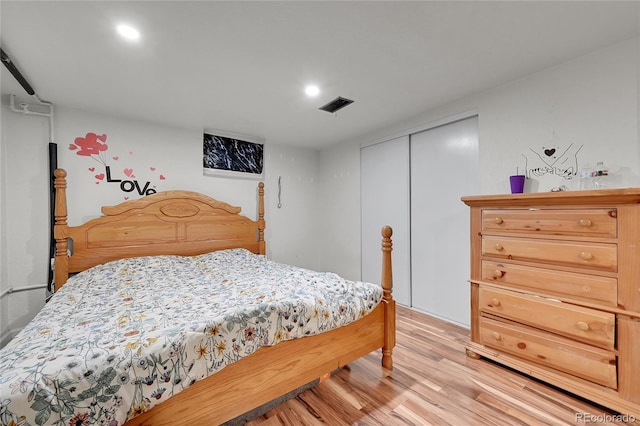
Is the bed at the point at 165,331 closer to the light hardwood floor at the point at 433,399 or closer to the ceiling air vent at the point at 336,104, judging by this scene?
the light hardwood floor at the point at 433,399

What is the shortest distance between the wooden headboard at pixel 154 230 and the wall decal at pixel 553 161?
280 centimetres

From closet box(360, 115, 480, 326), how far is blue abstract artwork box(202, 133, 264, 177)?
59.7 inches

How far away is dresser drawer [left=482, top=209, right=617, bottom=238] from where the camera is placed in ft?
5.12

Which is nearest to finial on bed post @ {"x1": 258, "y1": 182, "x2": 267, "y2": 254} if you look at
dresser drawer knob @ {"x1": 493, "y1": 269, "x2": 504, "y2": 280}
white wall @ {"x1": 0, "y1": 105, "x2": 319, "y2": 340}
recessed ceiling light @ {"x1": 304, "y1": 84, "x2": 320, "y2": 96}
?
white wall @ {"x1": 0, "y1": 105, "x2": 319, "y2": 340}

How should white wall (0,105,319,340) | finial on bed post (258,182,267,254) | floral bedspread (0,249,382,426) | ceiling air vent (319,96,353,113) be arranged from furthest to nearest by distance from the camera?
finial on bed post (258,182,267,254) < ceiling air vent (319,96,353,113) < white wall (0,105,319,340) < floral bedspread (0,249,382,426)

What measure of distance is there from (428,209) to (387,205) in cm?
56

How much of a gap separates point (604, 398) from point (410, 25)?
7.80 feet

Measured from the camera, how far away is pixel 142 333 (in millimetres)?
1178

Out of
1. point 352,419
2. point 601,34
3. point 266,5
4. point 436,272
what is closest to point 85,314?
point 352,419

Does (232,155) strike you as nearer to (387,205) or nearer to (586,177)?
(387,205)

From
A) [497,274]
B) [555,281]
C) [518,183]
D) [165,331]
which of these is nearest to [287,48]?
[165,331]

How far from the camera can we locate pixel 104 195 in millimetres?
2729

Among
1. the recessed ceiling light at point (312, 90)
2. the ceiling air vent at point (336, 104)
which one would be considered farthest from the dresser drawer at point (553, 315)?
the recessed ceiling light at point (312, 90)

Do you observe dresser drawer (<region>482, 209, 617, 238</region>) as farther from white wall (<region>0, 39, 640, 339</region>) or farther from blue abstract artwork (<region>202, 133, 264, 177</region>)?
blue abstract artwork (<region>202, 133, 264, 177</region>)
